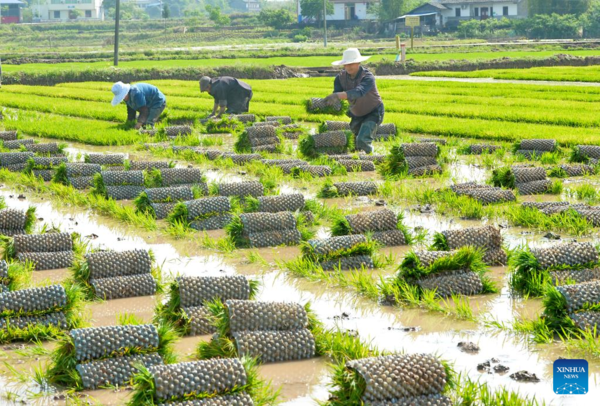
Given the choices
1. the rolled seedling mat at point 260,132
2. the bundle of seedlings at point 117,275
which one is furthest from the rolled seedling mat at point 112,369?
the rolled seedling mat at point 260,132

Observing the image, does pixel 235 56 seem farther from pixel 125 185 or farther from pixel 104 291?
pixel 104 291

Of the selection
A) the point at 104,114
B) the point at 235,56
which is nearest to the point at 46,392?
the point at 104,114

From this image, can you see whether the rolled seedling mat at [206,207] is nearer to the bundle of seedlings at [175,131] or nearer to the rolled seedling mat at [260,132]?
the rolled seedling mat at [260,132]

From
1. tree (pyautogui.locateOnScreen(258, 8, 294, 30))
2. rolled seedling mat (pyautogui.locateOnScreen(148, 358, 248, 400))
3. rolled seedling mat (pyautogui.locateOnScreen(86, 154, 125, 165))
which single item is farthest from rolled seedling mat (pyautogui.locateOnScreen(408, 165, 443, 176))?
tree (pyautogui.locateOnScreen(258, 8, 294, 30))

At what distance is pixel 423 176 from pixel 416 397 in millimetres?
7687

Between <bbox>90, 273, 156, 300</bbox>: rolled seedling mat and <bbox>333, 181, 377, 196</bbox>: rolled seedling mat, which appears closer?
<bbox>90, 273, 156, 300</bbox>: rolled seedling mat

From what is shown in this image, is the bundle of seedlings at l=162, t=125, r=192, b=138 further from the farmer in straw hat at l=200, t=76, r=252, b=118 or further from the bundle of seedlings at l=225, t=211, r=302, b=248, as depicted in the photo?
the bundle of seedlings at l=225, t=211, r=302, b=248

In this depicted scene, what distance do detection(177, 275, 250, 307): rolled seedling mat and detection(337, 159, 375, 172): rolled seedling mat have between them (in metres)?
6.47

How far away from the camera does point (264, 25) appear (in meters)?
108

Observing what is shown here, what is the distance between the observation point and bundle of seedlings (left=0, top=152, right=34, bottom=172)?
13.2m

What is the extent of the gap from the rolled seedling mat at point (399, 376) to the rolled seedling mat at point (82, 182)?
25.1 ft

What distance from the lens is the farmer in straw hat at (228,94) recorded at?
18734mm

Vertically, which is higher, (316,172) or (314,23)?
(314,23)

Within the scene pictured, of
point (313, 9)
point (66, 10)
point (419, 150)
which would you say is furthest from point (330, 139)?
point (66, 10)
